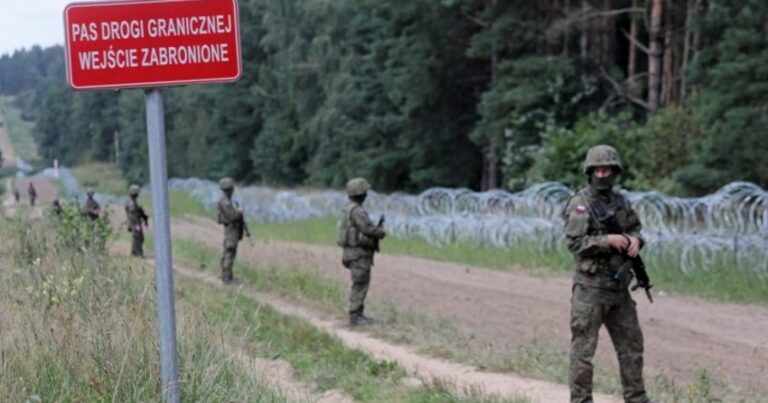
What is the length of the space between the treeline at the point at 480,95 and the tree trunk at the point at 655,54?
0.16 ft

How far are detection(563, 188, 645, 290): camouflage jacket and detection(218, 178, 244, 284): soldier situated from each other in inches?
361

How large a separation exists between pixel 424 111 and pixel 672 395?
32.7 meters

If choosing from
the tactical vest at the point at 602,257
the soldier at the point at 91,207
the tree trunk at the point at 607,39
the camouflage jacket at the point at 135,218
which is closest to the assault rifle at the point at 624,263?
the tactical vest at the point at 602,257

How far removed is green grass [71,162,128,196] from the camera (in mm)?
24422

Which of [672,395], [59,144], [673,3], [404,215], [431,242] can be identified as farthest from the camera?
[673,3]

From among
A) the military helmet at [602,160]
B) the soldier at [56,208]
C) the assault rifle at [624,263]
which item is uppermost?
the military helmet at [602,160]

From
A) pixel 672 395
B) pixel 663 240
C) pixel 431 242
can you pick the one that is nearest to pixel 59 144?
pixel 431 242

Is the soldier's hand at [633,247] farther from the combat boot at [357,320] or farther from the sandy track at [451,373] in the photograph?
the combat boot at [357,320]

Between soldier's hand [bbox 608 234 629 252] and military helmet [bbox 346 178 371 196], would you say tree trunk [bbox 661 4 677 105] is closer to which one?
military helmet [bbox 346 178 371 196]

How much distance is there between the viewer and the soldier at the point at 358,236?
10.9 meters

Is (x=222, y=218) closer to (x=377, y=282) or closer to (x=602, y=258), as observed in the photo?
(x=377, y=282)

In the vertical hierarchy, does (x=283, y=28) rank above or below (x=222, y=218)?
above

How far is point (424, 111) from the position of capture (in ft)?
129

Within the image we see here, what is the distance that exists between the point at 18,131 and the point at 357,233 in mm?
5063
